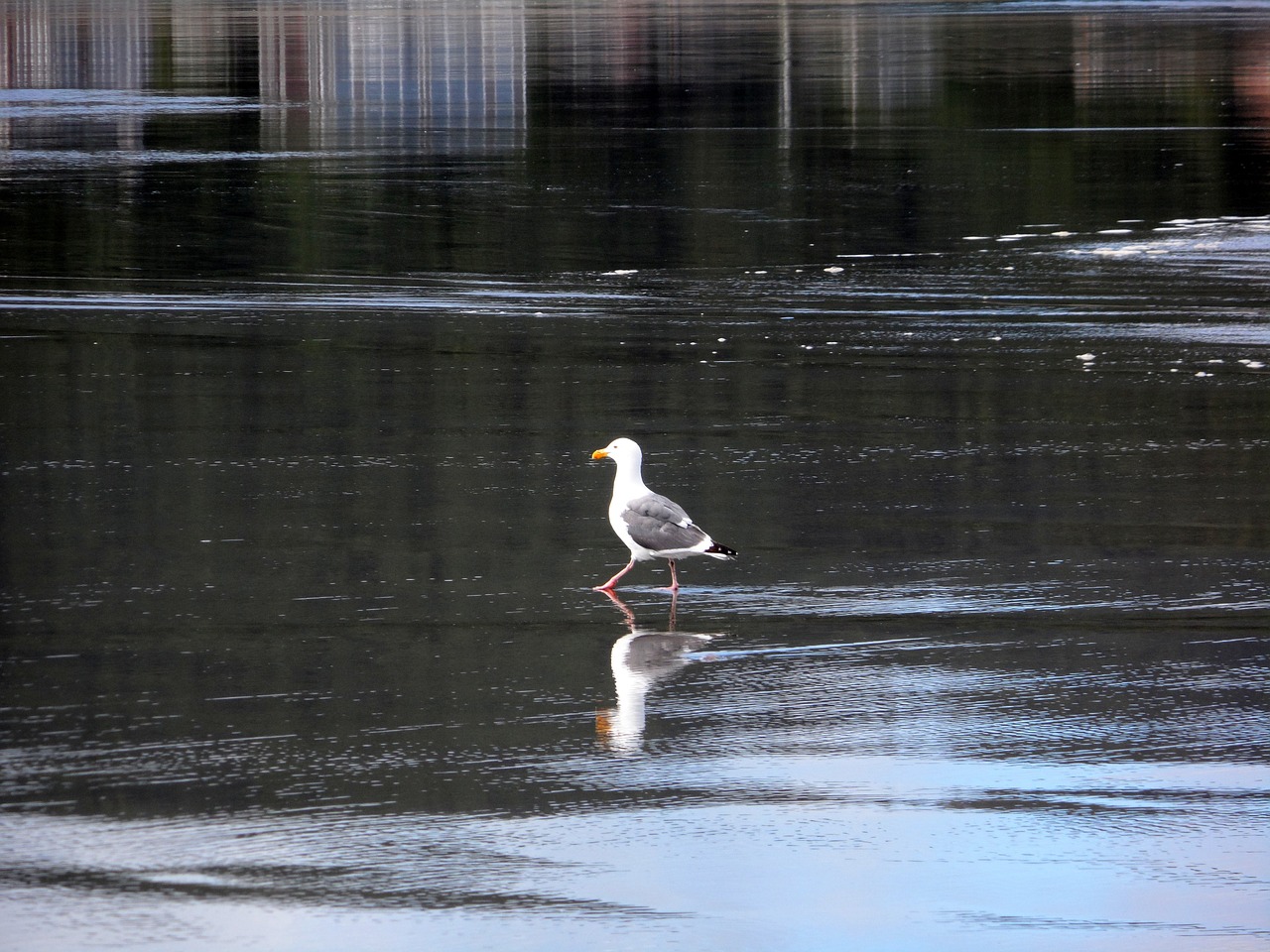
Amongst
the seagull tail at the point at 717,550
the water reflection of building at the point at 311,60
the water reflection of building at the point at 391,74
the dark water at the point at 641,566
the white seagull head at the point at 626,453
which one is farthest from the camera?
the water reflection of building at the point at 311,60

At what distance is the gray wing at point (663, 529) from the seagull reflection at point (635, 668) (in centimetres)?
21

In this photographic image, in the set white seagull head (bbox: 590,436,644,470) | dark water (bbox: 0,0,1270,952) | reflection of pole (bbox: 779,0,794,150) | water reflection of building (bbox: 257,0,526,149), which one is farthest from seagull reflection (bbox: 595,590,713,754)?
water reflection of building (bbox: 257,0,526,149)

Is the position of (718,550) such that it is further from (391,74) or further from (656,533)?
(391,74)

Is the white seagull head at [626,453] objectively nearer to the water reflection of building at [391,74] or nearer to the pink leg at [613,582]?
the pink leg at [613,582]

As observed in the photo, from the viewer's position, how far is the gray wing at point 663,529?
298 inches

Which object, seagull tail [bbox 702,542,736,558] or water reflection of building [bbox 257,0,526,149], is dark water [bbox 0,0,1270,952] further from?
water reflection of building [bbox 257,0,526,149]

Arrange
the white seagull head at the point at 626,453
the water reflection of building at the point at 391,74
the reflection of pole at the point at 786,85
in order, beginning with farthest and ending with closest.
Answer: the water reflection of building at the point at 391,74, the reflection of pole at the point at 786,85, the white seagull head at the point at 626,453

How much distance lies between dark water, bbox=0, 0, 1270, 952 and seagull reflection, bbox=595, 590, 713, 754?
0.07ft

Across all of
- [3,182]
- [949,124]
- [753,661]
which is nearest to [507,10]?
[949,124]

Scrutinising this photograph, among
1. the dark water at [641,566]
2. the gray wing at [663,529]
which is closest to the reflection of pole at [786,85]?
the dark water at [641,566]

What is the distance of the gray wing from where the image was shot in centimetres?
756

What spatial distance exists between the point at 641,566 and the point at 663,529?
63 centimetres

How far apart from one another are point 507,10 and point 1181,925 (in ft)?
168

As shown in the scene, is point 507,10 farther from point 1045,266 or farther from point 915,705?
point 915,705
